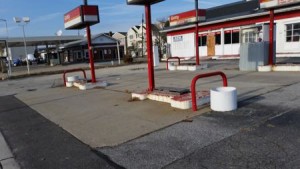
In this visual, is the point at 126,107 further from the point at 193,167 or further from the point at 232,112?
the point at 193,167

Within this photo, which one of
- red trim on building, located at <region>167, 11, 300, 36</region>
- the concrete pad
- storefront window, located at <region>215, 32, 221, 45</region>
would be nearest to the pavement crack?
the concrete pad

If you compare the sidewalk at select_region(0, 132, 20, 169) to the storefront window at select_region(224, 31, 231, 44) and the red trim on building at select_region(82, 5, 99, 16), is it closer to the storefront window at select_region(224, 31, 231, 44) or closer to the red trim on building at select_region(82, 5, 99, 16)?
the red trim on building at select_region(82, 5, 99, 16)

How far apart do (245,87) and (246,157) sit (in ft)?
19.4

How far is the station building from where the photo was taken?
2106 centimetres

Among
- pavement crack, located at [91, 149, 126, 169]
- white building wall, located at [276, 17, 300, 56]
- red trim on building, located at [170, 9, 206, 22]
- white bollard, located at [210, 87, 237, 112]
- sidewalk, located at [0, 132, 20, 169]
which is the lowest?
sidewalk, located at [0, 132, 20, 169]

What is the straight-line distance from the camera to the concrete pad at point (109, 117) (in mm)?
5658

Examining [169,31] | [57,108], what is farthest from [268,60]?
[169,31]

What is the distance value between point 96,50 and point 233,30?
1321 inches

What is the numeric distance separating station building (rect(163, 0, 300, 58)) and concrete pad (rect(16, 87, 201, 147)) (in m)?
9.80

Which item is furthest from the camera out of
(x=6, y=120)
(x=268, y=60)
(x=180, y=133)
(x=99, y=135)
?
(x=268, y=60)

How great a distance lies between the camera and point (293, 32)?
2159cm

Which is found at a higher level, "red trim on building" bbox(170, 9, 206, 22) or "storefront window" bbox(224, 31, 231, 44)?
"red trim on building" bbox(170, 9, 206, 22)

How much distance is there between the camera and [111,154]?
15.1 ft

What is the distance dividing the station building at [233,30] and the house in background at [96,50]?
22.2 meters
